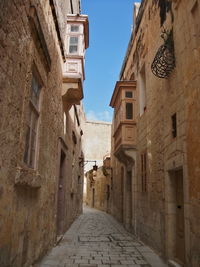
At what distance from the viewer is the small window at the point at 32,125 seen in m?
4.22

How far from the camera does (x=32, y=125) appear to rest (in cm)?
448

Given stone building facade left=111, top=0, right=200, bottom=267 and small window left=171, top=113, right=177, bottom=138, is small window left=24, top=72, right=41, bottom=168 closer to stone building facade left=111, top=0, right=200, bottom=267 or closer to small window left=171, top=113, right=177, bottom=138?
stone building facade left=111, top=0, right=200, bottom=267

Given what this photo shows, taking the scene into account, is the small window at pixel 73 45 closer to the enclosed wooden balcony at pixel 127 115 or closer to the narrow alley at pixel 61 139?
the narrow alley at pixel 61 139

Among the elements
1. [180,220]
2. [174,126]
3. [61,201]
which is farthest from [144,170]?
[180,220]

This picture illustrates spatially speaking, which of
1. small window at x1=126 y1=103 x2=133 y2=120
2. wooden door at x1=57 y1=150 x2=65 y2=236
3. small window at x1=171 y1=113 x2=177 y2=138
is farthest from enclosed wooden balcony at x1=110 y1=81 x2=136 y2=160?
small window at x1=171 y1=113 x2=177 y2=138

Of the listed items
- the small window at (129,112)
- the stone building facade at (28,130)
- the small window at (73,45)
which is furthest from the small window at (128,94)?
the stone building facade at (28,130)

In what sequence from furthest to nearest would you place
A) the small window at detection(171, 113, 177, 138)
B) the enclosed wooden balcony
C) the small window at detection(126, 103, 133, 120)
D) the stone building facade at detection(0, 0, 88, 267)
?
the small window at detection(126, 103, 133, 120) → the enclosed wooden balcony → the small window at detection(171, 113, 177, 138) → the stone building facade at detection(0, 0, 88, 267)

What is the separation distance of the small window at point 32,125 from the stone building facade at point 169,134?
2.82 metres

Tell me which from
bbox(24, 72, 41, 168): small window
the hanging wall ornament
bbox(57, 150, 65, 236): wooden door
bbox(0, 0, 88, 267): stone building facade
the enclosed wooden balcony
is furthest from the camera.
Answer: the enclosed wooden balcony

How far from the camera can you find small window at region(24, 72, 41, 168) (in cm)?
422

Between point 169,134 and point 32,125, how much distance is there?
3.21 metres

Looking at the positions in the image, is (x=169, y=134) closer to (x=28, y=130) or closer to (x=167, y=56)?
(x=167, y=56)

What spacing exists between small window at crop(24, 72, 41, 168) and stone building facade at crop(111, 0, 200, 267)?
111 inches

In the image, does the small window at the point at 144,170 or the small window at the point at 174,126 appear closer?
the small window at the point at 174,126
